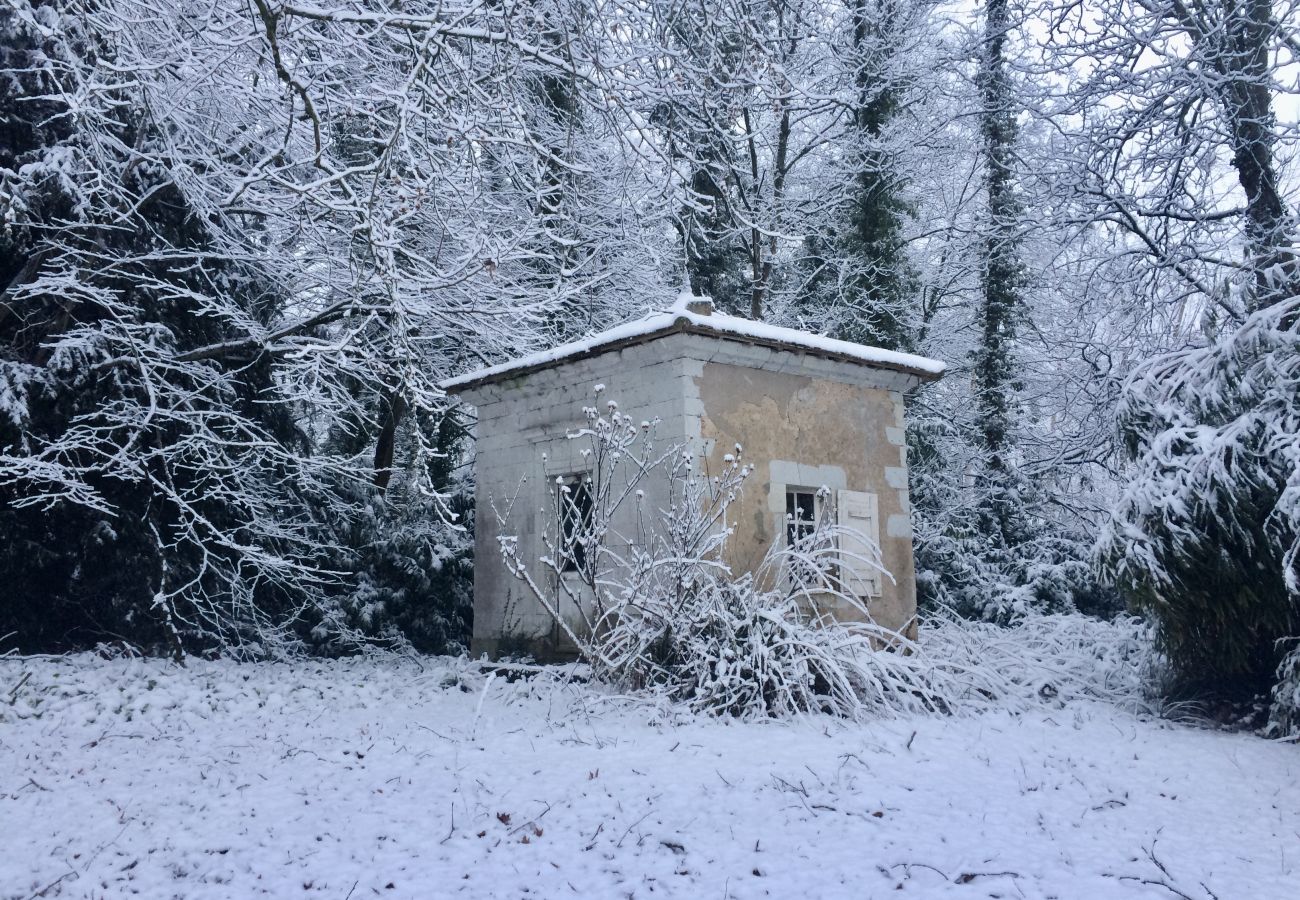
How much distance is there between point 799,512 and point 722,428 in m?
1.19

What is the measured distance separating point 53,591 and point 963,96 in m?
11.2

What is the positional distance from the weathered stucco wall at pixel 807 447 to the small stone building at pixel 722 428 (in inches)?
0.5

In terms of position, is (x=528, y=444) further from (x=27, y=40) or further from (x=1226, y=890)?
(x=1226, y=890)

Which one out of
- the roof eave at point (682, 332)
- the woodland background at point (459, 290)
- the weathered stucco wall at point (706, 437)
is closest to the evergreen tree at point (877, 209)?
the woodland background at point (459, 290)

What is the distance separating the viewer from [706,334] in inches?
371

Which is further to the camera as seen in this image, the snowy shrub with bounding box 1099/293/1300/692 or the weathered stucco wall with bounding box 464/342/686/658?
the weathered stucco wall with bounding box 464/342/686/658

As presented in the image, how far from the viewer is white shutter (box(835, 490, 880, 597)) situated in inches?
405

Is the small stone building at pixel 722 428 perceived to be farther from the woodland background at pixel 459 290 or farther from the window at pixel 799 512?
the woodland background at pixel 459 290

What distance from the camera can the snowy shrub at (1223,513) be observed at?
7.47 metres

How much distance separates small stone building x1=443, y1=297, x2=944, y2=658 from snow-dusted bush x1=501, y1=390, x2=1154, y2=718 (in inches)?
15.5

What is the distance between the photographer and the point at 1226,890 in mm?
4348

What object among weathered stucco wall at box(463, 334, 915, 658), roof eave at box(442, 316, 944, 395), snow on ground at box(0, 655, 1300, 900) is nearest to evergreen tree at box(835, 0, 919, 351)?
roof eave at box(442, 316, 944, 395)

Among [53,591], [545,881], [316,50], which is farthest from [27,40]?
[545,881]

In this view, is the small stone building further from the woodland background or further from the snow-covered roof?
the woodland background
